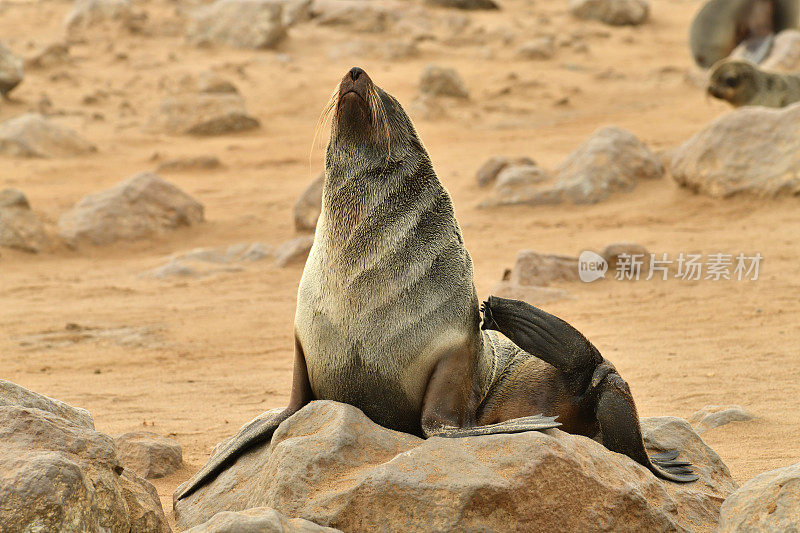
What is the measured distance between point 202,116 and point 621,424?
1204cm

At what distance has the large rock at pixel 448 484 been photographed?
3146 millimetres

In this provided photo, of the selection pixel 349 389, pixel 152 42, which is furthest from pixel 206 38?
pixel 349 389

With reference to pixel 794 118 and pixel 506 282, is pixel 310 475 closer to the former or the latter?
pixel 506 282

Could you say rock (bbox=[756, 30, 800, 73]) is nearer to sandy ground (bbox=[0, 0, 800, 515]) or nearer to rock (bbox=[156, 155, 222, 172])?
sandy ground (bbox=[0, 0, 800, 515])

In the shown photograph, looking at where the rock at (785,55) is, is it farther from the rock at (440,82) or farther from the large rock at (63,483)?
→ the large rock at (63,483)

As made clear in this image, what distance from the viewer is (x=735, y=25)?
1794cm

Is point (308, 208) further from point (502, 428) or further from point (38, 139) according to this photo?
point (502, 428)

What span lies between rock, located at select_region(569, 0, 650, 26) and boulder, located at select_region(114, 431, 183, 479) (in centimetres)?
1826

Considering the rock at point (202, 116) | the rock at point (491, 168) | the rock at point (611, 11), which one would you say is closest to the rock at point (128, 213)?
A: the rock at point (491, 168)

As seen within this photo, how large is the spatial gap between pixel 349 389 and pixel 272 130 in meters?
11.8

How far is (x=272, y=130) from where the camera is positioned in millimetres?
15227

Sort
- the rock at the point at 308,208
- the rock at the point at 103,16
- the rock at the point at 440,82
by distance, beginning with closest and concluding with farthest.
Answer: the rock at the point at 308,208, the rock at the point at 440,82, the rock at the point at 103,16

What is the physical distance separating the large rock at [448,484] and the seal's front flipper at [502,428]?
5 cm

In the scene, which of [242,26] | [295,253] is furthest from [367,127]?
[242,26]
